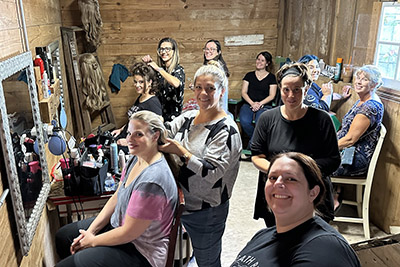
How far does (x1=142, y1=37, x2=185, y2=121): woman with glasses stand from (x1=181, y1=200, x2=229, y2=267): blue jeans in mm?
1545

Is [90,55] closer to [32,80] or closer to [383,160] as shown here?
[32,80]

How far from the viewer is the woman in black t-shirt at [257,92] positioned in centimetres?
446

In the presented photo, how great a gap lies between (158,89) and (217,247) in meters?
1.71

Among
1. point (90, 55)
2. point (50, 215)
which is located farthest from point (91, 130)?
point (50, 215)

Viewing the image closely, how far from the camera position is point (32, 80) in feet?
5.89

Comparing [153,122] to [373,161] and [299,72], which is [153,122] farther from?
[373,161]

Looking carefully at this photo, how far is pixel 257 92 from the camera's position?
4555 millimetres

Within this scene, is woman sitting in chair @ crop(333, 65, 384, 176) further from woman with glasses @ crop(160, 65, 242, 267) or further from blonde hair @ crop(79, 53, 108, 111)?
blonde hair @ crop(79, 53, 108, 111)

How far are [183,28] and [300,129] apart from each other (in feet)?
10.0

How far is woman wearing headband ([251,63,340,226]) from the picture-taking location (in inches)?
73.8

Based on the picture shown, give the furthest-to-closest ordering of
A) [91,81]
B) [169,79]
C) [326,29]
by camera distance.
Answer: [91,81] < [326,29] < [169,79]

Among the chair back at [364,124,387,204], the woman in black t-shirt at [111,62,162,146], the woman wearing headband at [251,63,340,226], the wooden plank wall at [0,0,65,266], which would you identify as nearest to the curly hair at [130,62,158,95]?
the woman in black t-shirt at [111,62,162,146]

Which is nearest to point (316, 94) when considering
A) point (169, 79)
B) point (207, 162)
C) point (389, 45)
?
point (389, 45)

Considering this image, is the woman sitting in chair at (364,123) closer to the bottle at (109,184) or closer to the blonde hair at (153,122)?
the blonde hair at (153,122)
